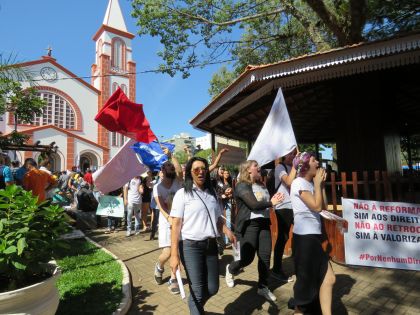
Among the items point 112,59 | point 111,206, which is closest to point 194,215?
point 111,206

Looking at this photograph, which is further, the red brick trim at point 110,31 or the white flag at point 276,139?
the red brick trim at point 110,31

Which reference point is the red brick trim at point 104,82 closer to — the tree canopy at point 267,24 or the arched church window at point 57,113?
the arched church window at point 57,113

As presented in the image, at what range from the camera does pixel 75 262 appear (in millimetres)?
5695

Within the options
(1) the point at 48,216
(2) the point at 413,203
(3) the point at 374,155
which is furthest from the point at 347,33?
(1) the point at 48,216

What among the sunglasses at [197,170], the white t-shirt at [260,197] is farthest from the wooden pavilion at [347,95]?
the sunglasses at [197,170]

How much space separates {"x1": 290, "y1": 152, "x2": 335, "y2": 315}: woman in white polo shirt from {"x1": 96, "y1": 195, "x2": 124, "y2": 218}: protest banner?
21.6 ft

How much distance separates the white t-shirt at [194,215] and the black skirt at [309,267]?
889 mm

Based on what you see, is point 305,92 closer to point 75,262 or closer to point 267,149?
point 267,149

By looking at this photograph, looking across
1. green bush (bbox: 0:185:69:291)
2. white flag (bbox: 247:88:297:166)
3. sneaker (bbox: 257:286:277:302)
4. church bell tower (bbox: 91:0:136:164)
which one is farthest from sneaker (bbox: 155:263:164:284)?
church bell tower (bbox: 91:0:136:164)

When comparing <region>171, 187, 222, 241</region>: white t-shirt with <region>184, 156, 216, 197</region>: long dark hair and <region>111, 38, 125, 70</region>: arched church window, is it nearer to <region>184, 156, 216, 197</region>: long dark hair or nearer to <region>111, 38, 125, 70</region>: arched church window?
<region>184, 156, 216, 197</region>: long dark hair

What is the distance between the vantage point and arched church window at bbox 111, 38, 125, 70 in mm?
35475

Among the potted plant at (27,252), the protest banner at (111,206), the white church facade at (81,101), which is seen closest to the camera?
the potted plant at (27,252)

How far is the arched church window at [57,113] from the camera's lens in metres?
29.3

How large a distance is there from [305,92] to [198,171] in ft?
23.4
